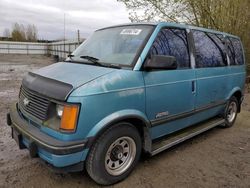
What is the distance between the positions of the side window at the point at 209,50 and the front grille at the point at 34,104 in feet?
8.29

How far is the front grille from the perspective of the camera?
2816 mm

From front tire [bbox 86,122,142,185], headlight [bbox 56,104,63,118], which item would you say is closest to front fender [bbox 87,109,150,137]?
front tire [bbox 86,122,142,185]

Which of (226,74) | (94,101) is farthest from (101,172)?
(226,74)

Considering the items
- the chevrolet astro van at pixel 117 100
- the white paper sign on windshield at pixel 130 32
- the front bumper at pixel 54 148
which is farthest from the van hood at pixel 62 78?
the white paper sign on windshield at pixel 130 32

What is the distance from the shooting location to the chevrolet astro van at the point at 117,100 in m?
2.65

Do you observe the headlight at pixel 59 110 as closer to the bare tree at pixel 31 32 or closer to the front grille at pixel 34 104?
the front grille at pixel 34 104

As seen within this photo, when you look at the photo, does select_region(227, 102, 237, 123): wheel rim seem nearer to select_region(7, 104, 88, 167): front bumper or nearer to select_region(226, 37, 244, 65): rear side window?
select_region(226, 37, 244, 65): rear side window

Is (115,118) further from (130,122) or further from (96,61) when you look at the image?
(96,61)

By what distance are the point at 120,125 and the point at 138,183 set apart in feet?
2.63

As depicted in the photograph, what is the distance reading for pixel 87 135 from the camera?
2.67m

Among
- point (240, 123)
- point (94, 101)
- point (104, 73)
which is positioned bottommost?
point (240, 123)

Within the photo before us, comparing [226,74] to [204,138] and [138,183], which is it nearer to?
[204,138]

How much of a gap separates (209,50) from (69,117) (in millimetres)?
3034

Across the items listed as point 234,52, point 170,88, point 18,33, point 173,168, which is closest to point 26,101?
point 170,88
